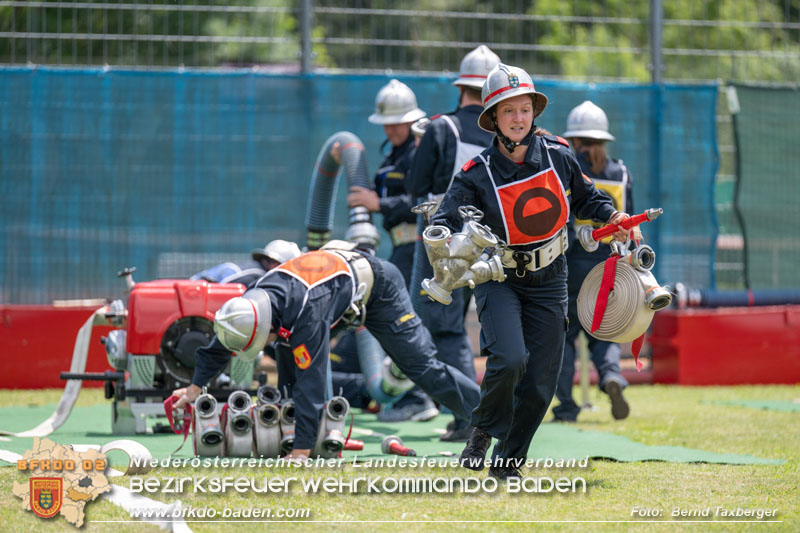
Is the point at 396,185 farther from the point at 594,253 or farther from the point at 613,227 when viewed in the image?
the point at 613,227

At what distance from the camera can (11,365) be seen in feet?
34.4

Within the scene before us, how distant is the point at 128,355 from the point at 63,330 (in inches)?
124

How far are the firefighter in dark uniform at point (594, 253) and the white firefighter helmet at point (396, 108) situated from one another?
1.28m

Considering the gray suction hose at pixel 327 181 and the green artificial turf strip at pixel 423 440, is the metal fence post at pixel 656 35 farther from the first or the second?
the green artificial turf strip at pixel 423 440

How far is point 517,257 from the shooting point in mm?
5625

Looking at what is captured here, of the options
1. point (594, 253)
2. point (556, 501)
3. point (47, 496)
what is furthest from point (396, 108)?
point (47, 496)

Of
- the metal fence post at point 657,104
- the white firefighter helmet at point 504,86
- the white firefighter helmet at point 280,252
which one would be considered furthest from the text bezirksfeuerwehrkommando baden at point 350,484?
the metal fence post at point 657,104

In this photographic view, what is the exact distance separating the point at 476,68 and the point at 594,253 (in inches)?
70.2

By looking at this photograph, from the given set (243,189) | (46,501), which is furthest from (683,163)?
(46,501)

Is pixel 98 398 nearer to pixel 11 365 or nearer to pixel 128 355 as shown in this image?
pixel 11 365

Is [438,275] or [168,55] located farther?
[168,55]

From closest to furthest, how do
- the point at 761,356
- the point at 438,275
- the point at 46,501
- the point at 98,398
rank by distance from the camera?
the point at 46,501 < the point at 438,275 < the point at 98,398 < the point at 761,356

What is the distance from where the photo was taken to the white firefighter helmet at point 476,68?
300 inches

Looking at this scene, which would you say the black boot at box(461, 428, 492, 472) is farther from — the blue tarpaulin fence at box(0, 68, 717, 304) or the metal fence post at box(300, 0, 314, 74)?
the metal fence post at box(300, 0, 314, 74)
